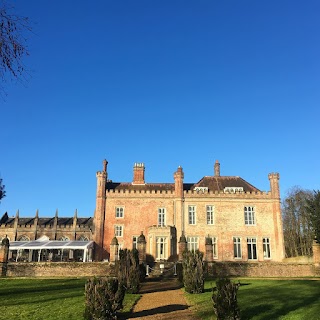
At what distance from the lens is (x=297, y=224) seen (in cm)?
4450

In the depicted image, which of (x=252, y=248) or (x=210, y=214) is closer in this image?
(x=252, y=248)

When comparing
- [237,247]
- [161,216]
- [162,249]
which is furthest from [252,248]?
[161,216]

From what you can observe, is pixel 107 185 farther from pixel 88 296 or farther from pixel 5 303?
pixel 88 296

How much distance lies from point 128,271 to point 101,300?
7445 mm

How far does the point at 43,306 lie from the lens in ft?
38.8

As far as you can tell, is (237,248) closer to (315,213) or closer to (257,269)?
(315,213)

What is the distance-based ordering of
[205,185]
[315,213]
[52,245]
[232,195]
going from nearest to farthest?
[315,213] < [52,245] < [232,195] < [205,185]

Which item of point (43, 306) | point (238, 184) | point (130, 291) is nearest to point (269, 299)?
point (130, 291)

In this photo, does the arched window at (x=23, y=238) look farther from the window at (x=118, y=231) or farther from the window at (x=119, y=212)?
the window at (x=119, y=212)

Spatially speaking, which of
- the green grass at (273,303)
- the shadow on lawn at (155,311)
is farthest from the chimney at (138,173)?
the shadow on lawn at (155,311)

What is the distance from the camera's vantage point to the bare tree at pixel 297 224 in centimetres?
4303

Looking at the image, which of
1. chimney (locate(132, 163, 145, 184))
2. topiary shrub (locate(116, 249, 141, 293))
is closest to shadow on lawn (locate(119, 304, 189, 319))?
topiary shrub (locate(116, 249, 141, 293))

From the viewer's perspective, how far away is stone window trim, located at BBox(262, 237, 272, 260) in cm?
3588

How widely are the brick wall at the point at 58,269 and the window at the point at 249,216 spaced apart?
60.5 ft
